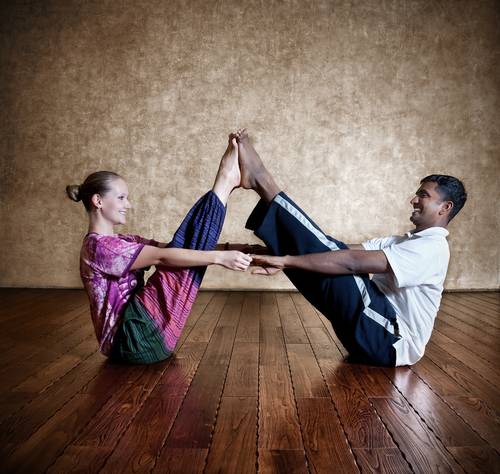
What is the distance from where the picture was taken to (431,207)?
210 cm

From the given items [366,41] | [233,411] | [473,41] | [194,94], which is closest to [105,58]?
[194,94]

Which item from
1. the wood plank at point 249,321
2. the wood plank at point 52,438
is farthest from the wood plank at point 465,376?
Result: the wood plank at point 52,438

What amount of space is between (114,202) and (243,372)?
Answer: 94 centimetres

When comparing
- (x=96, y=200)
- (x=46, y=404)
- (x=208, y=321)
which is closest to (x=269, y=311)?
(x=208, y=321)

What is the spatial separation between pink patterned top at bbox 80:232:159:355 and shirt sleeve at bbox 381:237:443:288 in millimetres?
1076

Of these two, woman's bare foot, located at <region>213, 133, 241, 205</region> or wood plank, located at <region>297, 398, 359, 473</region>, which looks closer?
wood plank, located at <region>297, 398, 359, 473</region>

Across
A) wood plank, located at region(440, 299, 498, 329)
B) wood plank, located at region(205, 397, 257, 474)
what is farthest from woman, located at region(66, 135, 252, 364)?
wood plank, located at region(440, 299, 498, 329)

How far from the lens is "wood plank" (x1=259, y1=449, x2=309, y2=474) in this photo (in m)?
1.19

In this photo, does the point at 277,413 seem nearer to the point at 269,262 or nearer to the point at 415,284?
the point at 269,262

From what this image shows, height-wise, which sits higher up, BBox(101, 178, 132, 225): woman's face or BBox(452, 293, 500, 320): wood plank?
BBox(101, 178, 132, 225): woman's face

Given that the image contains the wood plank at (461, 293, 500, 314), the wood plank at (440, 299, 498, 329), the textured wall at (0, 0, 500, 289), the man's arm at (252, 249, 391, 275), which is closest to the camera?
the man's arm at (252, 249, 391, 275)

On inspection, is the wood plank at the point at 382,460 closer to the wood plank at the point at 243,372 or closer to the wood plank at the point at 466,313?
the wood plank at the point at 243,372

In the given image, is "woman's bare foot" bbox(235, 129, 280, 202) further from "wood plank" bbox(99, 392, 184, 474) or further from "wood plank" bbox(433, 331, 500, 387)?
"wood plank" bbox(433, 331, 500, 387)

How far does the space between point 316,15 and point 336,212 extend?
74.9 inches
